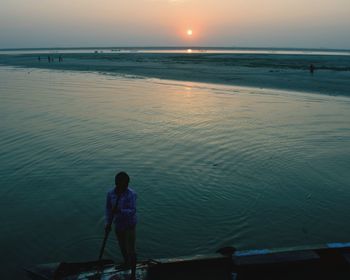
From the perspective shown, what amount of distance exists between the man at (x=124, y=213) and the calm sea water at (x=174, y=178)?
3.74ft

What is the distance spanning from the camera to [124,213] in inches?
218

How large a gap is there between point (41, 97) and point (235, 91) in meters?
13.9

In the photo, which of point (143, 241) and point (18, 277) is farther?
point (143, 241)

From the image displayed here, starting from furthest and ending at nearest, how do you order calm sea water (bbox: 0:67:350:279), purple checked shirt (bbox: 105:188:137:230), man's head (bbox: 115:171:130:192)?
calm sea water (bbox: 0:67:350:279) < purple checked shirt (bbox: 105:188:137:230) < man's head (bbox: 115:171:130:192)

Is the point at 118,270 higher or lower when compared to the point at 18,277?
higher

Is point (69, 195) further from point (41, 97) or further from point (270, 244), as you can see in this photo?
point (41, 97)

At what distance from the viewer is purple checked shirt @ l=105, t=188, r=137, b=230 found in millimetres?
5457

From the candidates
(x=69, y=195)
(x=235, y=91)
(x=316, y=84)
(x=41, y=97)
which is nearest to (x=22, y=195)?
(x=69, y=195)

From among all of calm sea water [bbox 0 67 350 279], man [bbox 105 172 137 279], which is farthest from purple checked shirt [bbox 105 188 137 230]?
calm sea water [bbox 0 67 350 279]

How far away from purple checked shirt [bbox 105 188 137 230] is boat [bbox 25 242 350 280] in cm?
63

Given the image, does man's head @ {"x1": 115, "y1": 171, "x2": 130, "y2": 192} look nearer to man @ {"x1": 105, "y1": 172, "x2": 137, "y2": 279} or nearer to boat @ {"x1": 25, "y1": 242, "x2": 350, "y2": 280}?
man @ {"x1": 105, "y1": 172, "x2": 137, "y2": 279}

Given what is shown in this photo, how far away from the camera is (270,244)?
7.00 meters

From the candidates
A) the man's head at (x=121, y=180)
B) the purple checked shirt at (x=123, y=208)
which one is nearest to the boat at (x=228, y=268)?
the purple checked shirt at (x=123, y=208)

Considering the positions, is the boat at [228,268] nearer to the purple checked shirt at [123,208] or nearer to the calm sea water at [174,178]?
the purple checked shirt at [123,208]
